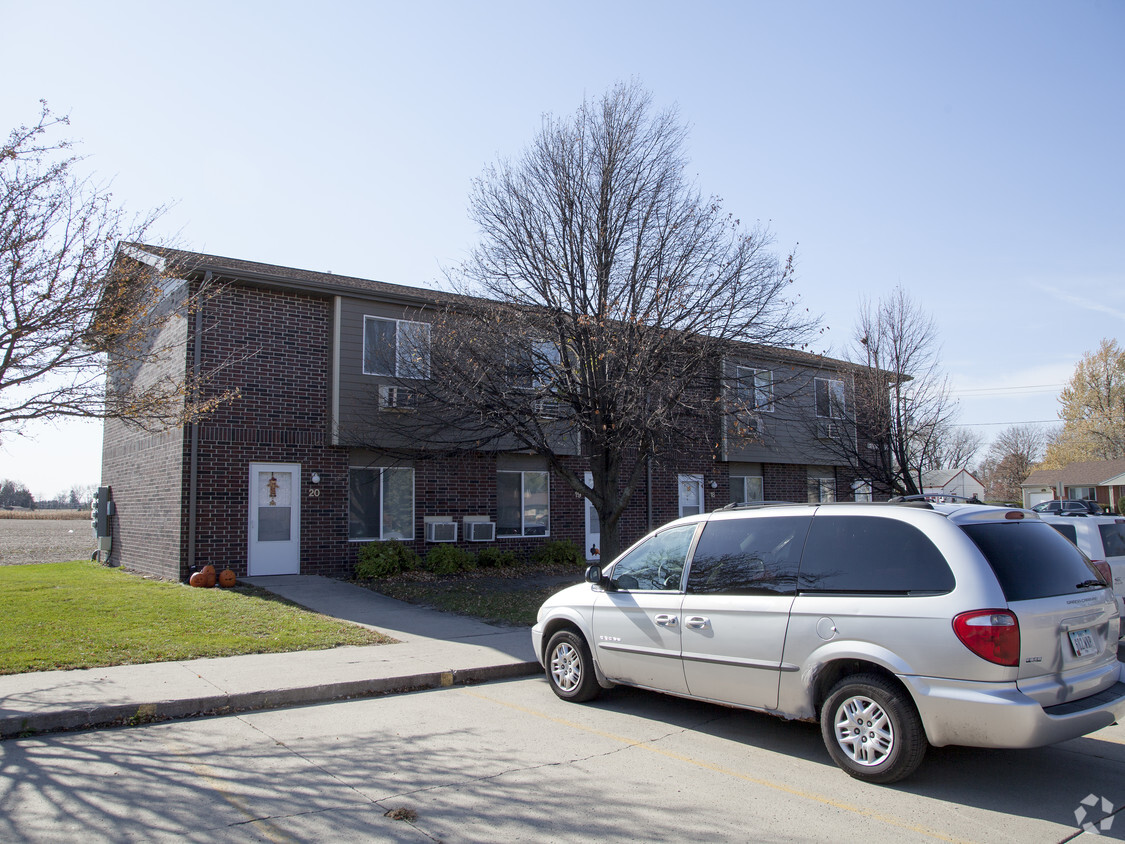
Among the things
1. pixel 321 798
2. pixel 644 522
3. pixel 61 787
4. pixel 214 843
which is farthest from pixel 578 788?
pixel 644 522

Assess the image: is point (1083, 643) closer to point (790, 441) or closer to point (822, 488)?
point (790, 441)

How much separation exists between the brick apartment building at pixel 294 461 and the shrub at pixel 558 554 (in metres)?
0.41

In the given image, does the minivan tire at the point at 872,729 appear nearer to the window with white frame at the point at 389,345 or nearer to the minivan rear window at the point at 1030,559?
the minivan rear window at the point at 1030,559

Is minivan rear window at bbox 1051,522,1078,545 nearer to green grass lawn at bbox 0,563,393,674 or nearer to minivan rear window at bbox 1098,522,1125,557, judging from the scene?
minivan rear window at bbox 1098,522,1125,557

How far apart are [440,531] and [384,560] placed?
1.80 m

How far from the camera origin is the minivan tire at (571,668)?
7.14 metres

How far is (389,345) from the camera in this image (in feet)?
52.5

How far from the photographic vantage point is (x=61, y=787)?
16.2 ft

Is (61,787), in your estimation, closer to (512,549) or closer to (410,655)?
(410,655)

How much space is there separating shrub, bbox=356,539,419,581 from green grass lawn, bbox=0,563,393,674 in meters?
2.27

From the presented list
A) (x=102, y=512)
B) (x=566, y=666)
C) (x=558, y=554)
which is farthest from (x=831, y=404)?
(x=102, y=512)

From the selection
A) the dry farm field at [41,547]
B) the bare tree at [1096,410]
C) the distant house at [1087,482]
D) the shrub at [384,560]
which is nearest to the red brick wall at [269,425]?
the shrub at [384,560]

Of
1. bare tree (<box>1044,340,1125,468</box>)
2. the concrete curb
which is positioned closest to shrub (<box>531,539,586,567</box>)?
the concrete curb

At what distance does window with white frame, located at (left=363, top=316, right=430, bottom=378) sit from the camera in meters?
15.0
